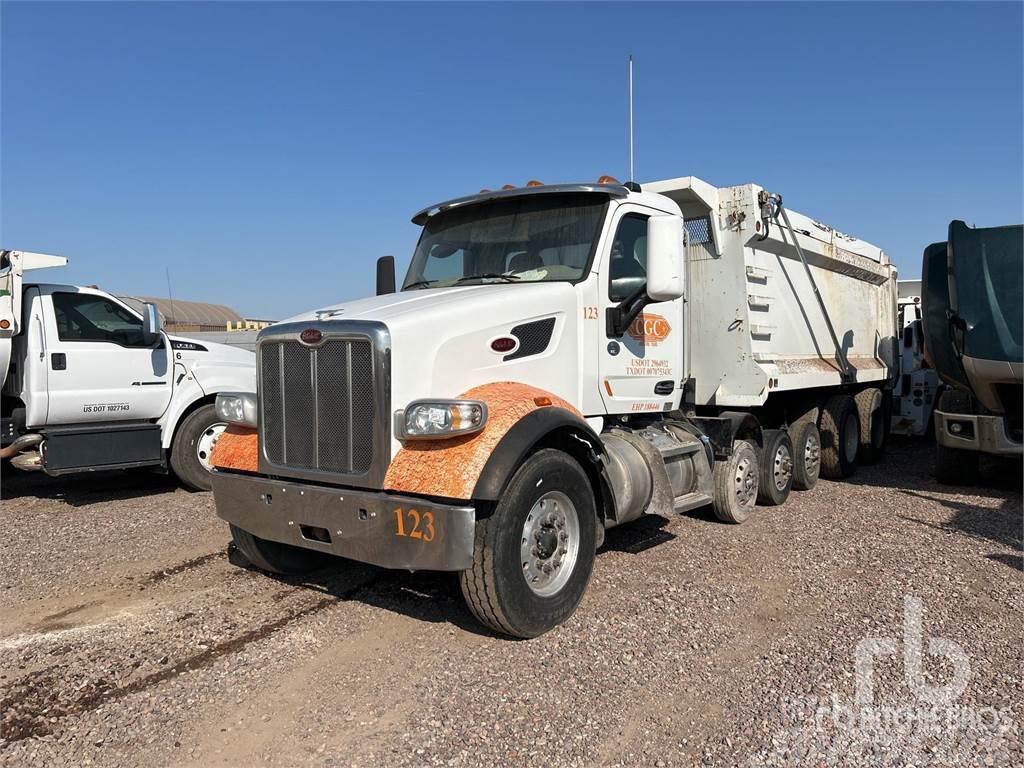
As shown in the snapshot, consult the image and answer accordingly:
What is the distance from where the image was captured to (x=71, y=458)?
284 inches

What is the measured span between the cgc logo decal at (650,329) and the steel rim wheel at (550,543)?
1618mm

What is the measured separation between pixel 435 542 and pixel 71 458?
5.30 m

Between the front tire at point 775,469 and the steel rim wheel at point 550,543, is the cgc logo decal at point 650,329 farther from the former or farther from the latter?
the front tire at point 775,469

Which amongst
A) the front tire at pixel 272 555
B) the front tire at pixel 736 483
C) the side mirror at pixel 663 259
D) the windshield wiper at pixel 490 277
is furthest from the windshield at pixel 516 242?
the front tire at pixel 736 483

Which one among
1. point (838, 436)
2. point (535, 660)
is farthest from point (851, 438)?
point (535, 660)

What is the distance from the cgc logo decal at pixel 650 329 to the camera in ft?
17.8

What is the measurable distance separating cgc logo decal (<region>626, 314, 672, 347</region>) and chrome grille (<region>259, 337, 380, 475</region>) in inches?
86.0

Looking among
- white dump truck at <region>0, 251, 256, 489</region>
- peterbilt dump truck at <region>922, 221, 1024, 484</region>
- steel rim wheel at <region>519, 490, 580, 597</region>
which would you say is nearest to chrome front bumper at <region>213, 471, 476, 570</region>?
steel rim wheel at <region>519, 490, 580, 597</region>

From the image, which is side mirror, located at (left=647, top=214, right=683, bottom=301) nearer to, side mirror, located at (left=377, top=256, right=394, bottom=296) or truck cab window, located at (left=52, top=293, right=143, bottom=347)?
side mirror, located at (left=377, top=256, right=394, bottom=296)

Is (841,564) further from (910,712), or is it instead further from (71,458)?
(71,458)

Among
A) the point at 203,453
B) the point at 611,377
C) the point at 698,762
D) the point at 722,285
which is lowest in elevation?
the point at 698,762

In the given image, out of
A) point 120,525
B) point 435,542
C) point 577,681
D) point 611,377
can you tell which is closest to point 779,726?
point 577,681

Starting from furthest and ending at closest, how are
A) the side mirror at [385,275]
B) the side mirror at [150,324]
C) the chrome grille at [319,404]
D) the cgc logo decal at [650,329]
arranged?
the side mirror at [150,324] < the side mirror at [385,275] < the cgc logo decal at [650,329] < the chrome grille at [319,404]

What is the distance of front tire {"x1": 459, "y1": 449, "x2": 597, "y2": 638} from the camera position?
380 centimetres
